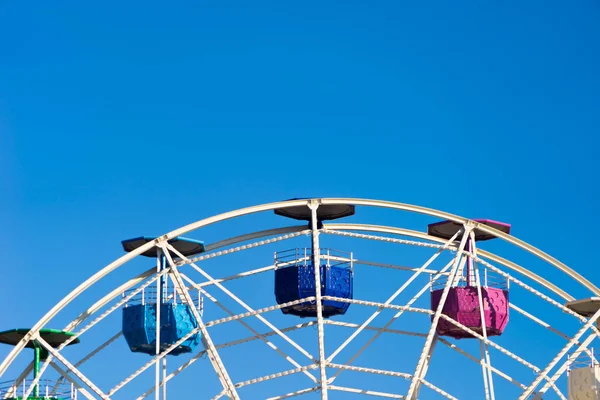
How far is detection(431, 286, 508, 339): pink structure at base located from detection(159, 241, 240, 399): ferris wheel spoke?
38.3 feet

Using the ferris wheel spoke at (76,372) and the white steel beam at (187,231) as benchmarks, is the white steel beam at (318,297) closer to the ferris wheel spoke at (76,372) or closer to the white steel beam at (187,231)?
the white steel beam at (187,231)

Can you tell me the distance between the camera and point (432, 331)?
79.2 meters

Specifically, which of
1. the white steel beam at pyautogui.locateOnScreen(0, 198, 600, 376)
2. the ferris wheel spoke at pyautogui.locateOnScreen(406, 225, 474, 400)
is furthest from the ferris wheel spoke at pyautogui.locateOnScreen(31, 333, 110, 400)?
the ferris wheel spoke at pyautogui.locateOnScreen(406, 225, 474, 400)

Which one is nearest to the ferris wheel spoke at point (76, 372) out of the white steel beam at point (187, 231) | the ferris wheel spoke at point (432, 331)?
the white steel beam at point (187, 231)

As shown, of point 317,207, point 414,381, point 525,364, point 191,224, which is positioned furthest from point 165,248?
point 525,364

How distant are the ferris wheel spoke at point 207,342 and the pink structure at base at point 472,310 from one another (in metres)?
11.7

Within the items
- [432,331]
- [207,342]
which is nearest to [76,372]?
[207,342]

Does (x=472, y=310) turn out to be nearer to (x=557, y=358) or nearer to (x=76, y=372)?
(x=557, y=358)

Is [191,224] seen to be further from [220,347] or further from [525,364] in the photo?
[525,364]

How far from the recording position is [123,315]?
80.6m

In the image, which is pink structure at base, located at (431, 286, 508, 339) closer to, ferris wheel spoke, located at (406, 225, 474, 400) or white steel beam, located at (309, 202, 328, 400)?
ferris wheel spoke, located at (406, 225, 474, 400)

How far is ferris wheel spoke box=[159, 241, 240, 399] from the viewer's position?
77.1m

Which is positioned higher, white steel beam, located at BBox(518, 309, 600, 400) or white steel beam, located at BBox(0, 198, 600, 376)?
white steel beam, located at BBox(0, 198, 600, 376)

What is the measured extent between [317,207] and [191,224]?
626cm
